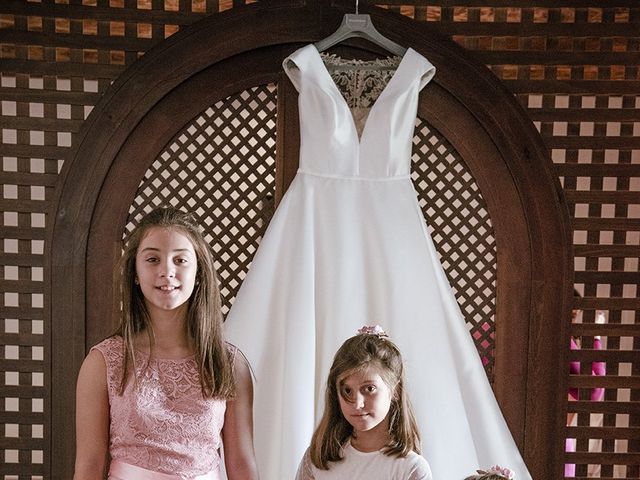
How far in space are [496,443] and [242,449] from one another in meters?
1.07

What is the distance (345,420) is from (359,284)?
28.1 inches

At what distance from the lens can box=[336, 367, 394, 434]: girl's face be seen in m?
1.81

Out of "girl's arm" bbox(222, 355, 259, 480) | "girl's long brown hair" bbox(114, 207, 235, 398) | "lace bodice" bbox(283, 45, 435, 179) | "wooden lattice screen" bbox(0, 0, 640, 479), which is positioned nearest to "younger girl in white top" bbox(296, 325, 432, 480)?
"girl's arm" bbox(222, 355, 259, 480)

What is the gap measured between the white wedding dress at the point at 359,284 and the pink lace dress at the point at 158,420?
733mm

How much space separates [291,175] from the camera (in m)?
2.70

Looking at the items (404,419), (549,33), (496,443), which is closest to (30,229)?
(404,419)

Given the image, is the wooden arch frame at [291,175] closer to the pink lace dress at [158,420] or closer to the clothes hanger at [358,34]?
the clothes hanger at [358,34]

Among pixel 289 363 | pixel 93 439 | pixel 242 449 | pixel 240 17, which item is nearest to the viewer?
pixel 93 439

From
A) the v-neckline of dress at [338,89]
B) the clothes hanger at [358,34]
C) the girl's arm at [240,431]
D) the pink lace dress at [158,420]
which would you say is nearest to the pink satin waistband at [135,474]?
the pink lace dress at [158,420]

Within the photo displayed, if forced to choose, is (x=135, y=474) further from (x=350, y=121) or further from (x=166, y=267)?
(x=350, y=121)

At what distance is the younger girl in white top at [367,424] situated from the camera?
5.95 ft

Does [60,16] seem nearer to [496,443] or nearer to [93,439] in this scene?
[93,439]

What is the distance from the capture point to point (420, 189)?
274 centimetres

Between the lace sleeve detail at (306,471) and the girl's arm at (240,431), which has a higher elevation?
the girl's arm at (240,431)
